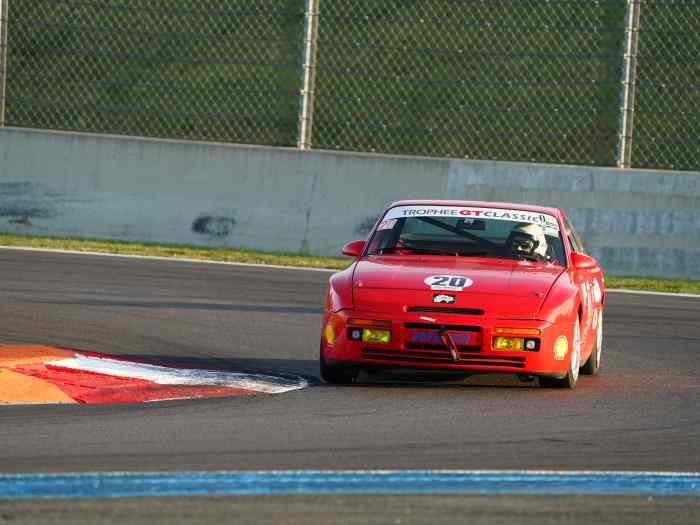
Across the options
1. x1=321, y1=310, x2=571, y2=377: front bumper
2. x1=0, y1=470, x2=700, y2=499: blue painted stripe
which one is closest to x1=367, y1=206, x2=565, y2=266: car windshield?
x1=321, y1=310, x2=571, y2=377: front bumper

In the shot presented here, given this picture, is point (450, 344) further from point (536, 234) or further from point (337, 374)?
point (536, 234)

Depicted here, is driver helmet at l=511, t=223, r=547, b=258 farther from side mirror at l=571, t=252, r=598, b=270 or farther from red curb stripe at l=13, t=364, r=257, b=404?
red curb stripe at l=13, t=364, r=257, b=404

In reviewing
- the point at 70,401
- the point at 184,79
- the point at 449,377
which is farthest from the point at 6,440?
the point at 184,79

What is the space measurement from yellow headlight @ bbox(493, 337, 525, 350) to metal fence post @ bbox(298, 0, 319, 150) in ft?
31.9

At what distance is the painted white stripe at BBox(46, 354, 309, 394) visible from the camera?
927 cm

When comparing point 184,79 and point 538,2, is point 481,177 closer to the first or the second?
point 538,2

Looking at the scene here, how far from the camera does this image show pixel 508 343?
29.9 ft

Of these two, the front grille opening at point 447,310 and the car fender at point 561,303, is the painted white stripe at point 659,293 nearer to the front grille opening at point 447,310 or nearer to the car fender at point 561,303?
the car fender at point 561,303

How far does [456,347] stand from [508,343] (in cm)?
31

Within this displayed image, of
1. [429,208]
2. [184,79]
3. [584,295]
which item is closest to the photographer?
[584,295]

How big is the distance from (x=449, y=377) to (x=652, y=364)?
173 cm

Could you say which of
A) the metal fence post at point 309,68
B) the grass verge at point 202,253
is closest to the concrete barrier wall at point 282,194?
the grass verge at point 202,253

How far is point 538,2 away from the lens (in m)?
18.8

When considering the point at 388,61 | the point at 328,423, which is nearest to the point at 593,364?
the point at 328,423
